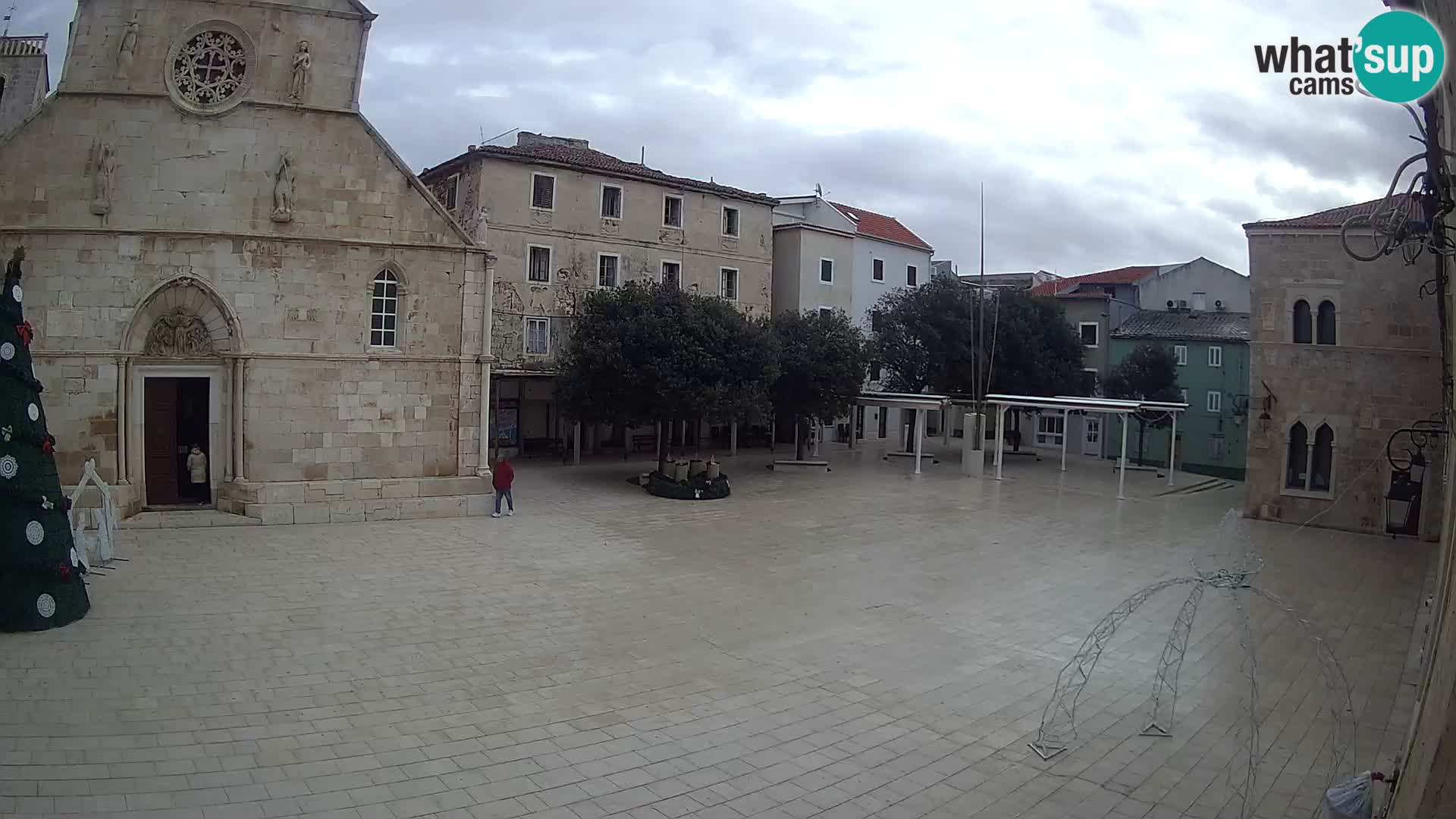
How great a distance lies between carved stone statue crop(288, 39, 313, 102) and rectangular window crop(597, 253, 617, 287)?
47.2 feet

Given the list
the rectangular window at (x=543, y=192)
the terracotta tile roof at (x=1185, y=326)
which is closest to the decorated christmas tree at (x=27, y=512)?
the rectangular window at (x=543, y=192)

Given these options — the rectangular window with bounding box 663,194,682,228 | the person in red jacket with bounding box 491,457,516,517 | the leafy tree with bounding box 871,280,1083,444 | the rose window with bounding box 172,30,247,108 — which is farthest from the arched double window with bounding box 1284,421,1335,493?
the rose window with bounding box 172,30,247,108

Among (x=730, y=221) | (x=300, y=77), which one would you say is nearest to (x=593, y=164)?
(x=730, y=221)

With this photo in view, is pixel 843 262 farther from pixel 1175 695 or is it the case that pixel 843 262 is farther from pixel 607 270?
pixel 1175 695

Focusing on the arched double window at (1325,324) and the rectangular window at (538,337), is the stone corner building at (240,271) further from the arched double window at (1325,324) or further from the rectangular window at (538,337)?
the arched double window at (1325,324)

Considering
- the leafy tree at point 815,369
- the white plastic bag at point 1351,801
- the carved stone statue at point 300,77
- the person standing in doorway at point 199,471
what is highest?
the carved stone statue at point 300,77

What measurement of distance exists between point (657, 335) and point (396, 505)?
864 centimetres

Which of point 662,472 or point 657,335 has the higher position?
point 657,335

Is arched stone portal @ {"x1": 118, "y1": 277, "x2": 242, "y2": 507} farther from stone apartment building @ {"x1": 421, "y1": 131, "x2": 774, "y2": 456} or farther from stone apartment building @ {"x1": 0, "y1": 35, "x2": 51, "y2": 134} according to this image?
stone apartment building @ {"x1": 0, "y1": 35, "x2": 51, "y2": 134}

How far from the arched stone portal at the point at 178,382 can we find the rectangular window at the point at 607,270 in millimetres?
15656

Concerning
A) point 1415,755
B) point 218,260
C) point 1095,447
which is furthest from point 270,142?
point 1095,447

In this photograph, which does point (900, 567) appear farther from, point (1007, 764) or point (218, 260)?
point (218, 260)

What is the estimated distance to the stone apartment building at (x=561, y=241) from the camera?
30578 millimetres

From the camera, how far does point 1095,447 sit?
4381 centimetres
